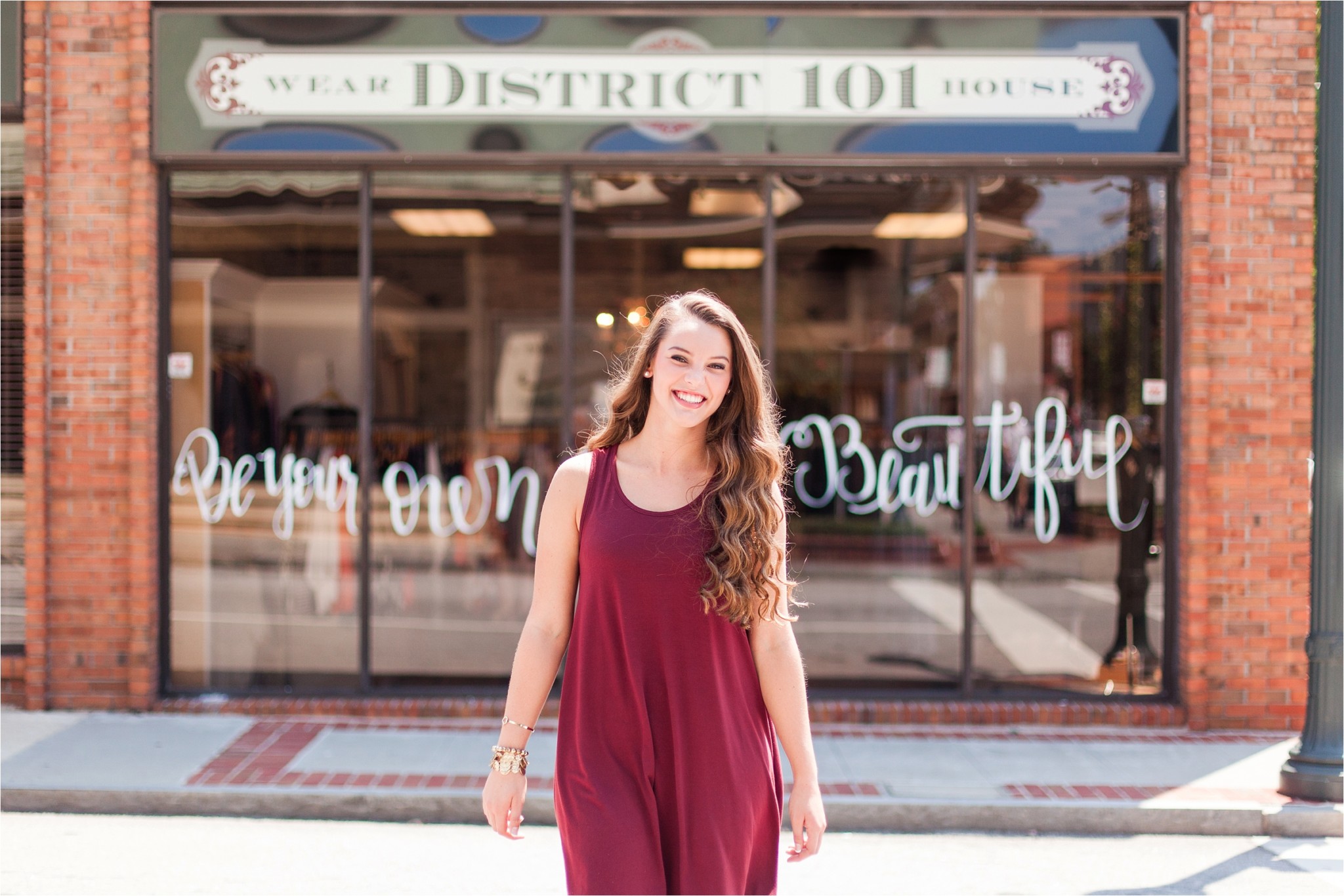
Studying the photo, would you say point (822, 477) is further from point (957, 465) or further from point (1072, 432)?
point (1072, 432)

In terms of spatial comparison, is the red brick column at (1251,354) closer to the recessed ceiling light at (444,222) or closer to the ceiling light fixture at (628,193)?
the ceiling light fixture at (628,193)

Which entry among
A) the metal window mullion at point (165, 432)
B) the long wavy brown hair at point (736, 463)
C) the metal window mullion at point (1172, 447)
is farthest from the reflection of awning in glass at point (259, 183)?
the metal window mullion at point (1172, 447)

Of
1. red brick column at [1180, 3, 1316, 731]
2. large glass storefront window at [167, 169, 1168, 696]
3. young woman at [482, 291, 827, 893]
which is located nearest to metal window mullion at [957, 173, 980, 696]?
large glass storefront window at [167, 169, 1168, 696]

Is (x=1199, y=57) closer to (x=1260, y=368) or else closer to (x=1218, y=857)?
(x=1260, y=368)

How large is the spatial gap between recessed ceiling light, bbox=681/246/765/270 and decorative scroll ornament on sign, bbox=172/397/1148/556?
1.19m

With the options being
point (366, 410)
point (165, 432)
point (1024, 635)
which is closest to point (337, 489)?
point (366, 410)

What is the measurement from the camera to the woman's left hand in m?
2.72

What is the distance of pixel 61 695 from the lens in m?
7.59

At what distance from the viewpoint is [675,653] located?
267 centimetres

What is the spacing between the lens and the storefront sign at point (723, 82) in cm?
748

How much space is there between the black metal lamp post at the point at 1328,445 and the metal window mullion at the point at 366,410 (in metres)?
5.72

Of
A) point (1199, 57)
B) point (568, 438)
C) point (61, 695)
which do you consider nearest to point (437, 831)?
point (568, 438)

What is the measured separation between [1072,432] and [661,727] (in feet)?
19.6

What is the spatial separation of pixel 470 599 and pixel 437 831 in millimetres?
2902
